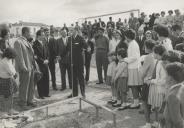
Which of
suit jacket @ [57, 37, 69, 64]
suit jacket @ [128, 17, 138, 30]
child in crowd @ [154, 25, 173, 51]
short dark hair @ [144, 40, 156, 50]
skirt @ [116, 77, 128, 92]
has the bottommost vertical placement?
skirt @ [116, 77, 128, 92]

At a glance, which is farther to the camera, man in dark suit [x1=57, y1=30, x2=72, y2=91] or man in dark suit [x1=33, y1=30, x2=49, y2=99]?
man in dark suit [x1=57, y1=30, x2=72, y2=91]

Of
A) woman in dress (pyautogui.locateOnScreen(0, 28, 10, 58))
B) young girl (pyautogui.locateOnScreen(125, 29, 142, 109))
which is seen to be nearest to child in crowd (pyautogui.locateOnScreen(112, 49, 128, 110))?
young girl (pyautogui.locateOnScreen(125, 29, 142, 109))

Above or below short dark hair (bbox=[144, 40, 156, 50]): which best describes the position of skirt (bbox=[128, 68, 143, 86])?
below

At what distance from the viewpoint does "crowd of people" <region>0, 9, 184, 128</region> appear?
410 cm

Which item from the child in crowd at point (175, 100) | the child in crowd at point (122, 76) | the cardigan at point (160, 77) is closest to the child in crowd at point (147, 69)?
the cardigan at point (160, 77)

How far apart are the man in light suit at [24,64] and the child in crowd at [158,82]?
3519mm

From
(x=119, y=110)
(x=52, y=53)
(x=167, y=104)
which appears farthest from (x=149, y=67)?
(x=52, y=53)

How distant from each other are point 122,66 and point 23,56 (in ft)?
8.22

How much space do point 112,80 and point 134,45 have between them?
1.28m

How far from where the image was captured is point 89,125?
7.16 m

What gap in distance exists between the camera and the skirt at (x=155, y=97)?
6.43 metres

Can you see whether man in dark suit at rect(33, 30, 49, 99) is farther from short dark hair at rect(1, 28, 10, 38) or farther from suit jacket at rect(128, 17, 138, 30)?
suit jacket at rect(128, 17, 138, 30)

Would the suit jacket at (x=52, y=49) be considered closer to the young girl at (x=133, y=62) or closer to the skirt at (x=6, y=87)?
the skirt at (x=6, y=87)

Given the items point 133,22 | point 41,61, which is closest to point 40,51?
point 41,61
